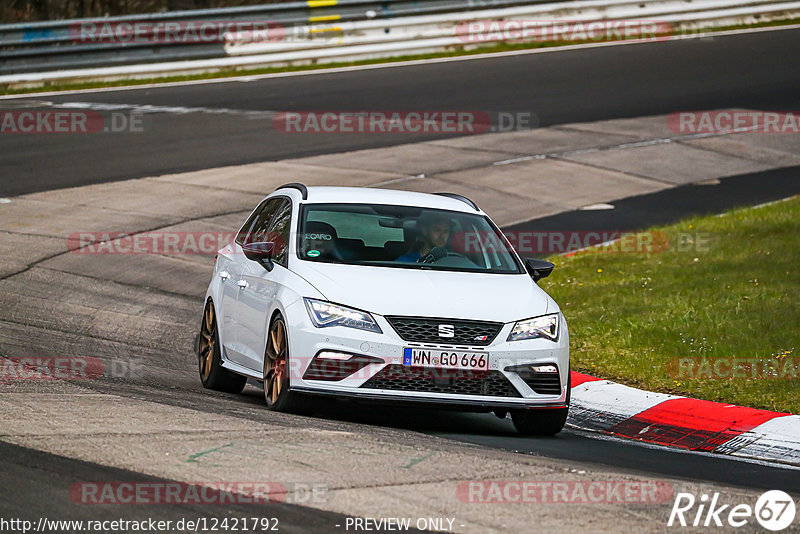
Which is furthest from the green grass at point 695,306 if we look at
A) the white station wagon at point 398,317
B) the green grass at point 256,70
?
the green grass at point 256,70

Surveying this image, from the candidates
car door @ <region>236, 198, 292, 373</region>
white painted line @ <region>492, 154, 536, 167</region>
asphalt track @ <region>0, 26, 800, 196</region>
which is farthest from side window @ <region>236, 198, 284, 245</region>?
white painted line @ <region>492, 154, 536, 167</region>

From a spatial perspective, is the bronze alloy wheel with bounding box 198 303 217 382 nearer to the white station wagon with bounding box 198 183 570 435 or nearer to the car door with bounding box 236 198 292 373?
the white station wagon with bounding box 198 183 570 435

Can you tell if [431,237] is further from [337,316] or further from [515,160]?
[515,160]

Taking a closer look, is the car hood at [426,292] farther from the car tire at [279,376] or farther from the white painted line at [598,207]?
the white painted line at [598,207]

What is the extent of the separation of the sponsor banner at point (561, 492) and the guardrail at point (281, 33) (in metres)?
21.5

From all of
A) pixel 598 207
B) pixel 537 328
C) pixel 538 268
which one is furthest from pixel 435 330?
pixel 598 207

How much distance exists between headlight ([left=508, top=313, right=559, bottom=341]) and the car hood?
5cm

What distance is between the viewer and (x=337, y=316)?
27.7 ft

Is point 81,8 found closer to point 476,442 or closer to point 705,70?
point 705,70

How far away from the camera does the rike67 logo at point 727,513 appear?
20.0 ft

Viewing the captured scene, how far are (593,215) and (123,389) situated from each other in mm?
10990

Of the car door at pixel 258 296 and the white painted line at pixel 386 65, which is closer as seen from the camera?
the car door at pixel 258 296

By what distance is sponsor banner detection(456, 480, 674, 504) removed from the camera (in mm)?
6348

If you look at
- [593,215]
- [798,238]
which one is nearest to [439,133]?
[593,215]
